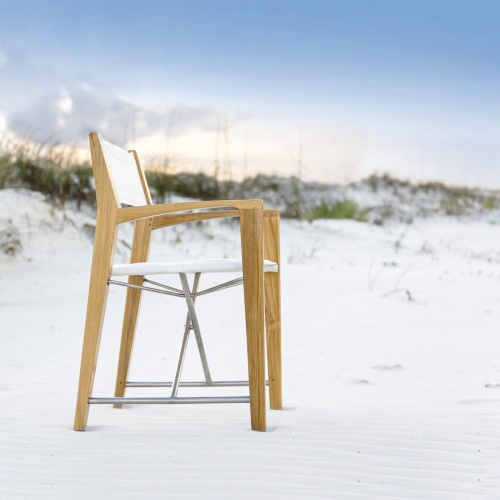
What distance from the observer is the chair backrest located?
2.93 m

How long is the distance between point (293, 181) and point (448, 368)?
31.2 feet

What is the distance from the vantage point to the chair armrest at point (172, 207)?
270 cm

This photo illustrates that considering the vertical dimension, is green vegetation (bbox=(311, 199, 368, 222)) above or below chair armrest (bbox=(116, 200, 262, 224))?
above

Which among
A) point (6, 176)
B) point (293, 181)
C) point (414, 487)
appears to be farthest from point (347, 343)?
point (293, 181)

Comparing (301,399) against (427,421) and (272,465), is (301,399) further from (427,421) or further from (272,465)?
(272,465)

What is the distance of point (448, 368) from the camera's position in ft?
14.9

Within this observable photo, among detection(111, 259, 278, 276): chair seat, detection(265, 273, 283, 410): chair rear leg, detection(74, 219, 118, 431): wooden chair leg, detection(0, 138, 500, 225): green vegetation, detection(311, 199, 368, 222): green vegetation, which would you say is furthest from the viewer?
detection(311, 199, 368, 222): green vegetation

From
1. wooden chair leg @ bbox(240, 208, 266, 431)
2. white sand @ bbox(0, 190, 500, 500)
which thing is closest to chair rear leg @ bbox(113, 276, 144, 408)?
white sand @ bbox(0, 190, 500, 500)

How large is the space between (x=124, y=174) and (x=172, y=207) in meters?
0.51

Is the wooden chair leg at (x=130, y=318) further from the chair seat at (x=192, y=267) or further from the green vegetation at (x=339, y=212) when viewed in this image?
the green vegetation at (x=339, y=212)

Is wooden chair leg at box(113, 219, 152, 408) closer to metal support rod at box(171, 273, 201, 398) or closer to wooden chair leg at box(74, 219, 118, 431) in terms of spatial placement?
metal support rod at box(171, 273, 201, 398)

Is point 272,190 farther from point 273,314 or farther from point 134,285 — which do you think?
point 134,285

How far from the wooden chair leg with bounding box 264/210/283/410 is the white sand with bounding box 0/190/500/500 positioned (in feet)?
0.37

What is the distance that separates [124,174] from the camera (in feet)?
10.4
